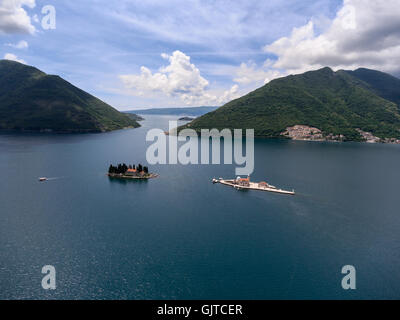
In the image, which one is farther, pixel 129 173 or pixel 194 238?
pixel 129 173

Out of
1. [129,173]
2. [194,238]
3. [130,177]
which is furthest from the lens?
[129,173]

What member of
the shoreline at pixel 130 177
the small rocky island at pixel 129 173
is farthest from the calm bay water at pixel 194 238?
the small rocky island at pixel 129 173

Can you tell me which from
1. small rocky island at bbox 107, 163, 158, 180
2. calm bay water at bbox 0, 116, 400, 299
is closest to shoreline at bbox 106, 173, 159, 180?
small rocky island at bbox 107, 163, 158, 180

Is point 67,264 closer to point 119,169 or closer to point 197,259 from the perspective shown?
point 197,259

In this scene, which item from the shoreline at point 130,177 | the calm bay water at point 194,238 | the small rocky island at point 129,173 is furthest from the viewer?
the small rocky island at point 129,173

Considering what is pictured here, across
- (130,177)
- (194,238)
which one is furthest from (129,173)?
(194,238)

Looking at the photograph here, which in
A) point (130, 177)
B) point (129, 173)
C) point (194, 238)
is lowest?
point (194, 238)

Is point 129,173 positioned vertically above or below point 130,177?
above

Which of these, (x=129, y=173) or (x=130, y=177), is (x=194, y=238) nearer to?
(x=130, y=177)

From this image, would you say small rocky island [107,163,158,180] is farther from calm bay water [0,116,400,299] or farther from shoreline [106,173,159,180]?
calm bay water [0,116,400,299]

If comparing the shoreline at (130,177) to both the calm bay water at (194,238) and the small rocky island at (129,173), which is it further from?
the calm bay water at (194,238)
